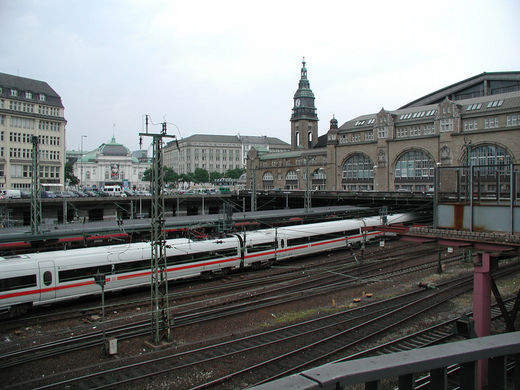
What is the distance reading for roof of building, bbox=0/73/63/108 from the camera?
63.2 m

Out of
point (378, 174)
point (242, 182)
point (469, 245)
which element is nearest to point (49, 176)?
point (378, 174)

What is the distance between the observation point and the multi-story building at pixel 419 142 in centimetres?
5428

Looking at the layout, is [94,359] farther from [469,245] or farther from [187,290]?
[469,245]

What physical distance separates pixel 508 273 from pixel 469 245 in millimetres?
15984

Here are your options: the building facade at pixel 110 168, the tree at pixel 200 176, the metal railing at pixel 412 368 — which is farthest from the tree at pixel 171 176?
the metal railing at pixel 412 368

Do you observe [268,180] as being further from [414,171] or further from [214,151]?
[214,151]

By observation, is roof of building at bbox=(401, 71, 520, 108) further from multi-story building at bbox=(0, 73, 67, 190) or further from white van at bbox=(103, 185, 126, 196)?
multi-story building at bbox=(0, 73, 67, 190)

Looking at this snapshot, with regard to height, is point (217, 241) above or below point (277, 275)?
above

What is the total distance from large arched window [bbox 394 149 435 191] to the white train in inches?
1485

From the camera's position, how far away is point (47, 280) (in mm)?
17359

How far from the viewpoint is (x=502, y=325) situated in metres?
14.9

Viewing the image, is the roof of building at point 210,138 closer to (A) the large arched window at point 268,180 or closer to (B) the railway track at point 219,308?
(A) the large arched window at point 268,180

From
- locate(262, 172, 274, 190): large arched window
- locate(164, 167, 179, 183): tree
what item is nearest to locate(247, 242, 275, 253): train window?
locate(262, 172, 274, 190): large arched window

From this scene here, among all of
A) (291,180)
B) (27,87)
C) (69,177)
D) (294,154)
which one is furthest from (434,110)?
(69,177)
